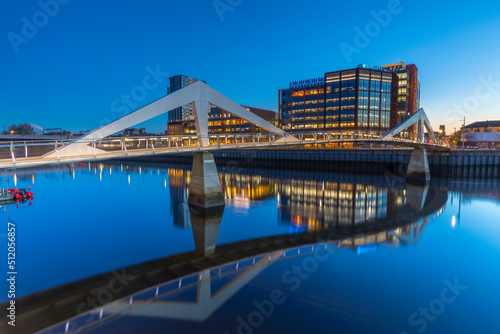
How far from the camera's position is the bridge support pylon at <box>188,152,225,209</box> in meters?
22.0

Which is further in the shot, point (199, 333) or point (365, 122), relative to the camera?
point (365, 122)

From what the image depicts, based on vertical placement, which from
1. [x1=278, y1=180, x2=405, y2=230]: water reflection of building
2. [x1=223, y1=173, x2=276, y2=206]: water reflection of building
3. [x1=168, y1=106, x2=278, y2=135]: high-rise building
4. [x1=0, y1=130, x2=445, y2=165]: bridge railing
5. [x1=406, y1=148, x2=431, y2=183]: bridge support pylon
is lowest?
[x1=278, y1=180, x2=405, y2=230]: water reflection of building

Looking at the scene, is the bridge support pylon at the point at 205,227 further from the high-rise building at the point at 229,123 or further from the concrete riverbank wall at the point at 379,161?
the high-rise building at the point at 229,123

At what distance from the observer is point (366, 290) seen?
10.4m

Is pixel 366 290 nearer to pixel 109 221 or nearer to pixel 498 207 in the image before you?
pixel 109 221

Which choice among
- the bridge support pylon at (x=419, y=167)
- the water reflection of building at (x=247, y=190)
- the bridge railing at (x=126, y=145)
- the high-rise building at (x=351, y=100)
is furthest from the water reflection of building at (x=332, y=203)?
the high-rise building at (x=351, y=100)

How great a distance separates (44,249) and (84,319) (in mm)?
9188

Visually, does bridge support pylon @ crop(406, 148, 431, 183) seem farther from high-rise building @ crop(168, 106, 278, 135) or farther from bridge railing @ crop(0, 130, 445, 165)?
high-rise building @ crop(168, 106, 278, 135)

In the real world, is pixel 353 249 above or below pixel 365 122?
below

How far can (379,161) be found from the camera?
5122cm

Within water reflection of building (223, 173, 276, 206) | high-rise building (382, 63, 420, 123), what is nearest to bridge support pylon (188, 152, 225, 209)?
water reflection of building (223, 173, 276, 206)

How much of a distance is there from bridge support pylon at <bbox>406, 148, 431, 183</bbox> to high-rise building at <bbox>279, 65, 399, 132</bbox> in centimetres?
6129

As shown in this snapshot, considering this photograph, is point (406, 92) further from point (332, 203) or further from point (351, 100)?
point (332, 203)

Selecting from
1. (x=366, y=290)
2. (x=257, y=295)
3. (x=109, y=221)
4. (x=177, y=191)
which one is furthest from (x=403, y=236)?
(x=177, y=191)
